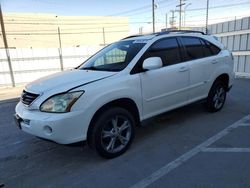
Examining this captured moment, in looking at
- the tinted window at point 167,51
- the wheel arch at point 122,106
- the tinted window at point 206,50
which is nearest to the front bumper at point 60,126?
the wheel arch at point 122,106

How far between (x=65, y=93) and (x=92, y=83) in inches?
15.7

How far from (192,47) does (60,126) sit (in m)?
3.12

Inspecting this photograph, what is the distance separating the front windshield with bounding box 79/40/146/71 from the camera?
3906 millimetres

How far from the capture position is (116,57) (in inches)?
170

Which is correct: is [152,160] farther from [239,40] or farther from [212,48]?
[239,40]

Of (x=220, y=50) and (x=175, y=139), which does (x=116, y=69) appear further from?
(x=220, y=50)

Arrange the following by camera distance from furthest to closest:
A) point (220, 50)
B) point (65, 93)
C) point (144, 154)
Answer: point (220, 50), point (144, 154), point (65, 93)

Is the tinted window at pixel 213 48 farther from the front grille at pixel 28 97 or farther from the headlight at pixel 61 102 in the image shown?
the front grille at pixel 28 97

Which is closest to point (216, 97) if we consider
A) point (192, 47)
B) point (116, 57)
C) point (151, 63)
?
point (192, 47)

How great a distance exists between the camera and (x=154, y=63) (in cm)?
369

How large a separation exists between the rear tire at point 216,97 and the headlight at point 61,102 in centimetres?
325

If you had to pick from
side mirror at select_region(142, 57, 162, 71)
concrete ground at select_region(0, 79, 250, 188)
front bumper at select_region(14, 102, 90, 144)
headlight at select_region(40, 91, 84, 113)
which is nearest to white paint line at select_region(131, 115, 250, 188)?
concrete ground at select_region(0, 79, 250, 188)

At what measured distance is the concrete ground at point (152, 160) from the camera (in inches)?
117

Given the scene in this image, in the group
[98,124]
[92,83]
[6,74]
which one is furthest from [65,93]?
[6,74]
